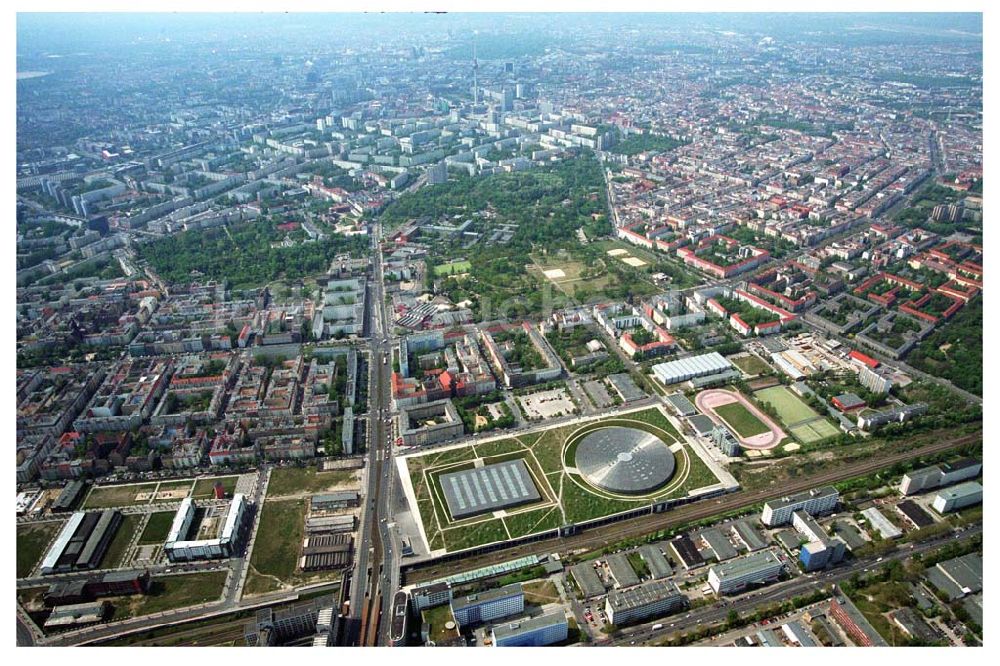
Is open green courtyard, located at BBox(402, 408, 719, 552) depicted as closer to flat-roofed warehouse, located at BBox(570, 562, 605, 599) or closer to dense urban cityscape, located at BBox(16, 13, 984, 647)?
dense urban cityscape, located at BBox(16, 13, 984, 647)

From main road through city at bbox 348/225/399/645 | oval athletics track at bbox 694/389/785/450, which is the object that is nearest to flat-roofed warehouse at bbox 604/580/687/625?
main road through city at bbox 348/225/399/645

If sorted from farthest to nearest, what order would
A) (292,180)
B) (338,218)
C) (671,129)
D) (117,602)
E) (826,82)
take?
1. (826,82)
2. (671,129)
3. (292,180)
4. (338,218)
5. (117,602)

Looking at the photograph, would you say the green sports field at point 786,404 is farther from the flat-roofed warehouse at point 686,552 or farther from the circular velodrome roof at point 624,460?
the flat-roofed warehouse at point 686,552

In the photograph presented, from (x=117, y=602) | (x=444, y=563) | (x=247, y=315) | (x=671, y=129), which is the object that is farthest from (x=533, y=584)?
(x=671, y=129)

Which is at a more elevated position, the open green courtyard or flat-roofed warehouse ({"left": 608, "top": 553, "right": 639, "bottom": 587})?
the open green courtyard

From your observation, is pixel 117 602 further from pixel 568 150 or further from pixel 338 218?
pixel 568 150

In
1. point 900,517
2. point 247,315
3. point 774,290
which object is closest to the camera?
point 900,517
